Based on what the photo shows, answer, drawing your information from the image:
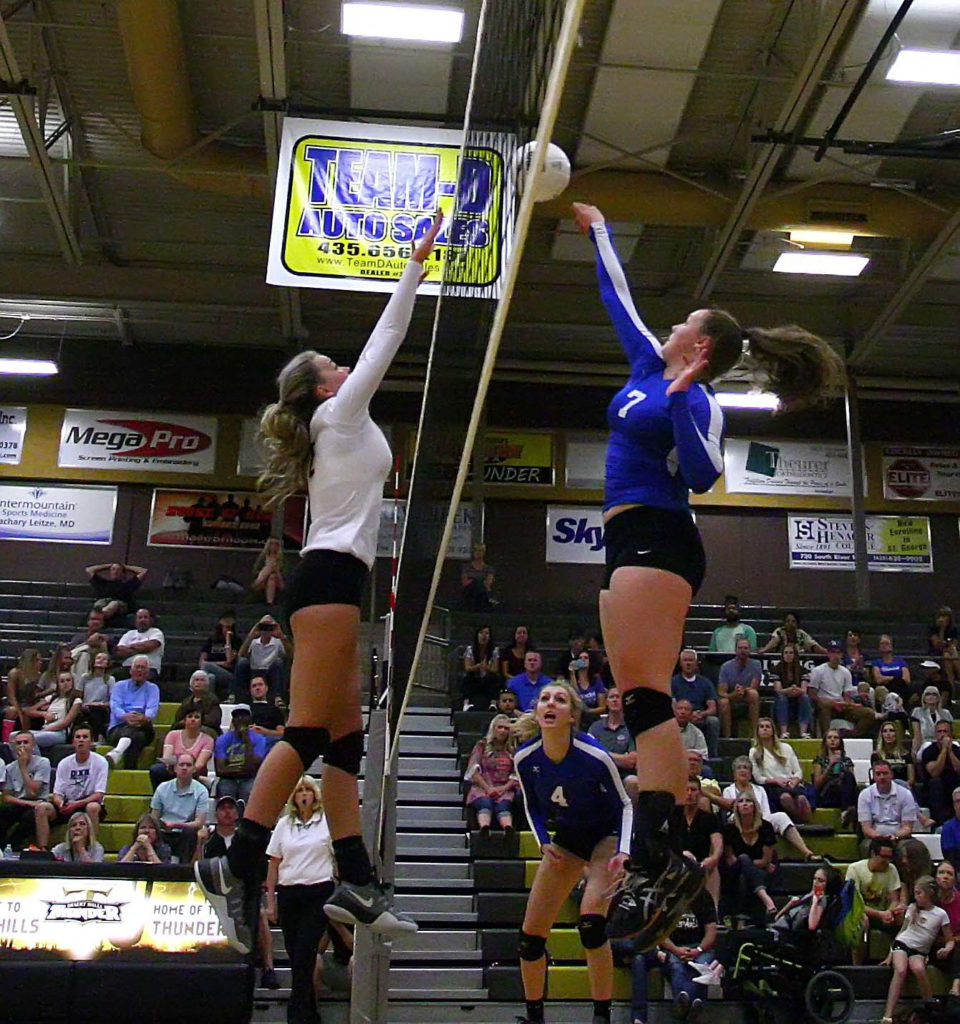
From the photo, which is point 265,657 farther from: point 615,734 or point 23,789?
point 615,734

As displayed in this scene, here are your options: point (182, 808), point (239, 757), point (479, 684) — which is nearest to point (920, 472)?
point (479, 684)

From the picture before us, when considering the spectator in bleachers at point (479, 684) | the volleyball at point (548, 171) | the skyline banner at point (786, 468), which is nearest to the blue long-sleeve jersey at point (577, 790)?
the volleyball at point (548, 171)

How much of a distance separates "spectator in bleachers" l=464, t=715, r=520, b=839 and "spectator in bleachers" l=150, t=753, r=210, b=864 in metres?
2.57

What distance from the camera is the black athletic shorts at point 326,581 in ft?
14.0

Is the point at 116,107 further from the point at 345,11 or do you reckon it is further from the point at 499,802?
the point at 499,802

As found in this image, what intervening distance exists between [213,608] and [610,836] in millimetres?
13115

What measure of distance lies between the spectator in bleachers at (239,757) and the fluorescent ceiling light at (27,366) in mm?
11822

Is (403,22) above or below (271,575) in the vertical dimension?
above

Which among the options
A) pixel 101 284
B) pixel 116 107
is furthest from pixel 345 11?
pixel 101 284

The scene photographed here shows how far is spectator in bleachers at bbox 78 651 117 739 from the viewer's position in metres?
12.9

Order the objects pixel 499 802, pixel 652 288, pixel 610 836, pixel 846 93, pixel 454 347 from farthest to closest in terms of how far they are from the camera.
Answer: pixel 652 288
pixel 846 93
pixel 499 802
pixel 610 836
pixel 454 347

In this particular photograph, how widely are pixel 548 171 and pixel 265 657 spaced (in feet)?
35.4

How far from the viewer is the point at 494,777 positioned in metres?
11.7

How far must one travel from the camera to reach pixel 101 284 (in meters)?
18.3
